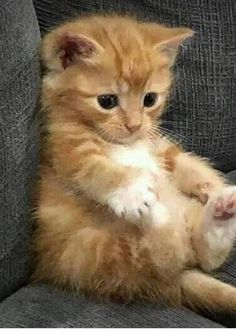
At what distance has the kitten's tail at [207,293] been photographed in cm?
130

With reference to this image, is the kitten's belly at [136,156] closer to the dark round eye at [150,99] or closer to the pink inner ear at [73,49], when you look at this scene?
the dark round eye at [150,99]

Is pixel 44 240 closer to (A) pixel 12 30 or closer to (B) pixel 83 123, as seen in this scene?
(B) pixel 83 123

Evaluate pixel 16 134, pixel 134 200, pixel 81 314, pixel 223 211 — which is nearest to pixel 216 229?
pixel 223 211

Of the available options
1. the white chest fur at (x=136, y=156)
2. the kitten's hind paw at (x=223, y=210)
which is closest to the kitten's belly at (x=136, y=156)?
the white chest fur at (x=136, y=156)

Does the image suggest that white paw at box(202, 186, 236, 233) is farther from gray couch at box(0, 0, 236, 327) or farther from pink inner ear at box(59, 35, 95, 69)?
pink inner ear at box(59, 35, 95, 69)

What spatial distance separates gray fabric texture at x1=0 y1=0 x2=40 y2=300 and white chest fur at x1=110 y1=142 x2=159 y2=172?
154 millimetres

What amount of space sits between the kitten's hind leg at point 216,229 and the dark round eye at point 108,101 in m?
0.25

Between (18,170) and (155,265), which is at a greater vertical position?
(18,170)

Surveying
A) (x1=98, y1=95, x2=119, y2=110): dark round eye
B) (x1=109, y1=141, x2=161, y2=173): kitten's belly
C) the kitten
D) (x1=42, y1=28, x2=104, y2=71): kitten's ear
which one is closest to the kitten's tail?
the kitten

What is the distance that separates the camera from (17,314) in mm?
1254


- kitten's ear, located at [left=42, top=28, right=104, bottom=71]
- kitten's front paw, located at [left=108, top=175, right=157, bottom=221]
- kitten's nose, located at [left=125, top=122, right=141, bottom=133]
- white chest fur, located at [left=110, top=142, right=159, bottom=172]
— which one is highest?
kitten's ear, located at [left=42, top=28, right=104, bottom=71]

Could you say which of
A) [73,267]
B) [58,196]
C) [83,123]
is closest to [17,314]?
[73,267]

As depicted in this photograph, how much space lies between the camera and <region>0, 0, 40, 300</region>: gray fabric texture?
1302mm

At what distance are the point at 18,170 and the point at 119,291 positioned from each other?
281mm
